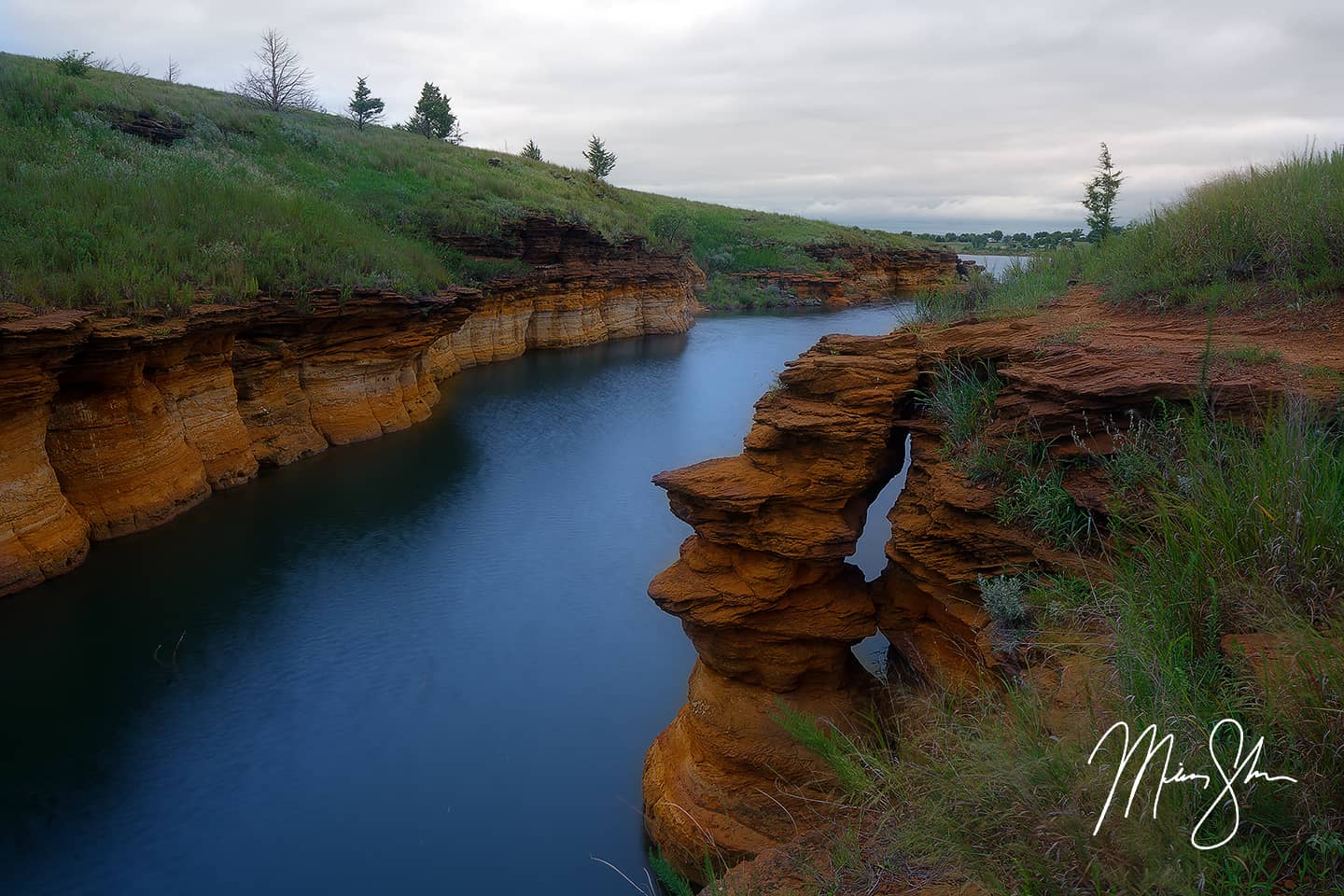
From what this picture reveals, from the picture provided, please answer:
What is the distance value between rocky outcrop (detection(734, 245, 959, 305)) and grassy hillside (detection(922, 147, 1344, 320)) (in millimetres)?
39748

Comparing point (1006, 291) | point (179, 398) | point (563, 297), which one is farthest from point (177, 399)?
point (563, 297)

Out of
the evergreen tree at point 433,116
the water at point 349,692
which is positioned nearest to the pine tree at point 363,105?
the evergreen tree at point 433,116

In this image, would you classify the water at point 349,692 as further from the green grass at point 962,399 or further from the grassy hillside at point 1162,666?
the green grass at point 962,399

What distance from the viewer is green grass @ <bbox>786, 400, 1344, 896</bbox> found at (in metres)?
2.16

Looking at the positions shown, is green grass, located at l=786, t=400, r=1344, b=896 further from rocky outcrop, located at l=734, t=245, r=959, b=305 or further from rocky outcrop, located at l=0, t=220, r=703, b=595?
rocky outcrop, located at l=734, t=245, r=959, b=305

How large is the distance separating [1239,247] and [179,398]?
14068mm

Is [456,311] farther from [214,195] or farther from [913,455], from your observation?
[913,455]

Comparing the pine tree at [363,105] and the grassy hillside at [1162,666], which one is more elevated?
the pine tree at [363,105]

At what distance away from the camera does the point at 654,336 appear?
35.1m

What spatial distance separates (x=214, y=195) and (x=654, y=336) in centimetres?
2005

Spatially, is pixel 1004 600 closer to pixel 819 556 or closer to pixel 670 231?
pixel 819 556

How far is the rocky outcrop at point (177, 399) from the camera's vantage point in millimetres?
10086

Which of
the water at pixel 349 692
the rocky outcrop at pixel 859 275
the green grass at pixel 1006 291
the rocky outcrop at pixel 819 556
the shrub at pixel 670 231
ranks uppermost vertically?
the shrub at pixel 670 231
